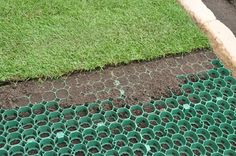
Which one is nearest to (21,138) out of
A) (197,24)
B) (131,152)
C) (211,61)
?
(131,152)

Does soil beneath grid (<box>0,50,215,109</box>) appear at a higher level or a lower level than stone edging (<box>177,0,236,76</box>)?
lower

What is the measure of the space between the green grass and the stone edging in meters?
0.14

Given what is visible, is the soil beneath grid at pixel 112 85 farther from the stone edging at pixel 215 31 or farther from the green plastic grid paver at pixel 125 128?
the stone edging at pixel 215 31

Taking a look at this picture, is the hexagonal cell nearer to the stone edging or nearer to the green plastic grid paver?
the green plastic grid paver

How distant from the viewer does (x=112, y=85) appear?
4262 mm

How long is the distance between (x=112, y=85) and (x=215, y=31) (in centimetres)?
180

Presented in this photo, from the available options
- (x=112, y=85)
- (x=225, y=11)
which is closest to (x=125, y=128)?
(x=112, y=85)

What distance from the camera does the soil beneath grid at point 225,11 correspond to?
543cm

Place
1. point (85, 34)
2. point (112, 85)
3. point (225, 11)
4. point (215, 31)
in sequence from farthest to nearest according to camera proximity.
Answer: point (225, 11)
point (215, 31)
point (85, 34)
point (112, 85)

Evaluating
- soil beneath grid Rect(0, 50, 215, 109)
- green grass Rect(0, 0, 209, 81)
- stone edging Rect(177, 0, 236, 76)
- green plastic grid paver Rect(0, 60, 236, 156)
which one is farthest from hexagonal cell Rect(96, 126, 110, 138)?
stone edging Rect(177, 0, 236, 76)

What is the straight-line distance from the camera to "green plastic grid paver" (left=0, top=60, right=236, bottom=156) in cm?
365

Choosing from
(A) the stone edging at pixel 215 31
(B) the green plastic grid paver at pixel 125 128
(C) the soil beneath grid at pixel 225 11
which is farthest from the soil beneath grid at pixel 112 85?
(C) the soil beneath grid at pixel 225 11

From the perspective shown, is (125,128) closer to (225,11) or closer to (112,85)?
(112,85)

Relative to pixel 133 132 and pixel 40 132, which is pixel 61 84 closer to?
pixel 40 132
